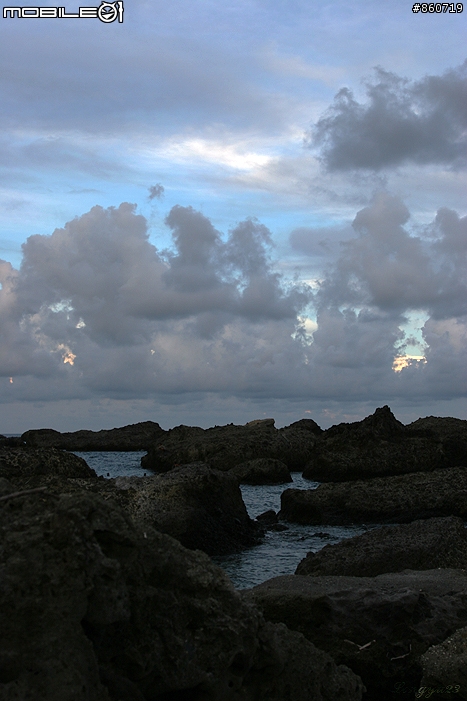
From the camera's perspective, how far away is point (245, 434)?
65.8 meters

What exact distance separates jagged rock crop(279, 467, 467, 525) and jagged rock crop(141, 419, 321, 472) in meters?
26.4

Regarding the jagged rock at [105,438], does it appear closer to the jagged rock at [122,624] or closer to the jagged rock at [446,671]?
the jagged rock at [446,671]

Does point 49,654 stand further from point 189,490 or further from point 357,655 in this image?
point 189,490

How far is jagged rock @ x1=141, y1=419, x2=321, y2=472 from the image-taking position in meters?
58.5

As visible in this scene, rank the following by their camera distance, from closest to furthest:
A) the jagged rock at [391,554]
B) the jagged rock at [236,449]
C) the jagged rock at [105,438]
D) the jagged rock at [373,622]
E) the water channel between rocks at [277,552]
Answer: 1. the jagged rock at [373,622]
2. the jagged rock at [391,554]
3. the water channel between rocks at [277,552]
4. the jagged rock at [236,449]
5. the jagged rock at [105,438]

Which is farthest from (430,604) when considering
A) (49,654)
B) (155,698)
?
(49,654)

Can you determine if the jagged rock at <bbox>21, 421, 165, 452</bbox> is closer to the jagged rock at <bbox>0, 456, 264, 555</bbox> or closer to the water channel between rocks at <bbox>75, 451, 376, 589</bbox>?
the water channel between rocks at <bbox>75, 451, 376, 589</bbox>

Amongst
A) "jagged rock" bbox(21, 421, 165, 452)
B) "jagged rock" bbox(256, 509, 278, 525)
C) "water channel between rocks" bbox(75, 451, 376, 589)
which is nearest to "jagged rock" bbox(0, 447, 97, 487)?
"jagged rock" bbox(256, 509, 278, 525)

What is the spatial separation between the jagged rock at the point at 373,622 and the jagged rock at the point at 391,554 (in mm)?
4758

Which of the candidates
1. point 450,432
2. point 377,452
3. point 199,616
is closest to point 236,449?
Answer: point 377,452

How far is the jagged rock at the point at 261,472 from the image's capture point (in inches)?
1826

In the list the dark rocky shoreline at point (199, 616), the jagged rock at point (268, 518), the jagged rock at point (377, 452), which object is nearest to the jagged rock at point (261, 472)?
the jagged rock at point (377, 452)

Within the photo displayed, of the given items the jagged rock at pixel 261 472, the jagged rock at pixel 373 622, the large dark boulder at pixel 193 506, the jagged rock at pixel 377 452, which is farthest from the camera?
the jagged rock at pixel 377 452

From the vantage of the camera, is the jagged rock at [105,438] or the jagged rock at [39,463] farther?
the jagged rock at [105,438]
